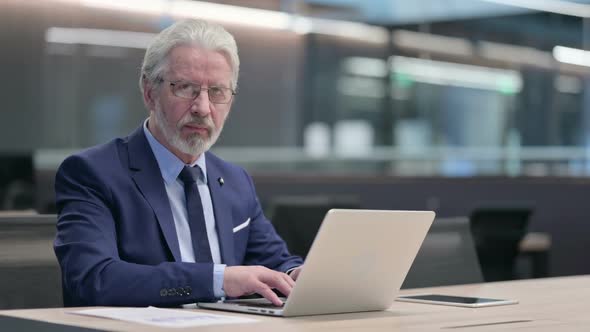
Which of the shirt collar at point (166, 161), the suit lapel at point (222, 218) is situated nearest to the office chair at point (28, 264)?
the shirt collar at point (166, 161)

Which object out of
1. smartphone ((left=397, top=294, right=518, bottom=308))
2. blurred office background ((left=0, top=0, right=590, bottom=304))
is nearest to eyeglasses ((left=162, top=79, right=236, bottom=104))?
smartphone ((left=397, top=294, right=518, bottom=308))

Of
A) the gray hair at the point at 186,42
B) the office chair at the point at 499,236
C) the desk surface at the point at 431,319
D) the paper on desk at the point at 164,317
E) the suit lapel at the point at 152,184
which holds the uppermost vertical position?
the gray hair at the point at 186,42

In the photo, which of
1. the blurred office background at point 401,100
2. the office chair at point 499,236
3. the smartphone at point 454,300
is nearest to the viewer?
the smartphone at point 454,300

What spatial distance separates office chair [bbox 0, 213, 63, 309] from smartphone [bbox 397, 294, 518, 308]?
2.69ft

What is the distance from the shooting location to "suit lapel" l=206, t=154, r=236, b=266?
2.48 metres

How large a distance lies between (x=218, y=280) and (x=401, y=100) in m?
7.59

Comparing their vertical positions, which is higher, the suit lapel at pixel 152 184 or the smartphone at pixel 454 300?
the suit lapel at pixel 152 184

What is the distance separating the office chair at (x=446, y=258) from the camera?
2.95 meters

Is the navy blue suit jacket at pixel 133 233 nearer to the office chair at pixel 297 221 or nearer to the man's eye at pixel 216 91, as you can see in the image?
the man's eye at pixel 216 91

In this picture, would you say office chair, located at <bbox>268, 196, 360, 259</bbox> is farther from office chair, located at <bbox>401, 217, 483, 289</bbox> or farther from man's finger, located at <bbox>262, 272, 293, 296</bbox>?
man's finger, located at <bbox>262, 272, 293, 296</bbox>

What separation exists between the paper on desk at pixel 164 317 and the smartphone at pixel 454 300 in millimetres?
581

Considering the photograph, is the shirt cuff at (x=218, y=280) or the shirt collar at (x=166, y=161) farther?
the shirt collar at (x=166, y=161)

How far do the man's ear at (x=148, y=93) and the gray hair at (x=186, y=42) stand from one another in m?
0.02

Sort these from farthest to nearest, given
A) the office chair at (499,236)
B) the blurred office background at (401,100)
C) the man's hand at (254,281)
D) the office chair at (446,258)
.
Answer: the blurred office background at (401,100) → the office chair at (499,236) → the office chair at (446,258) → the man's hand at (254,281)
